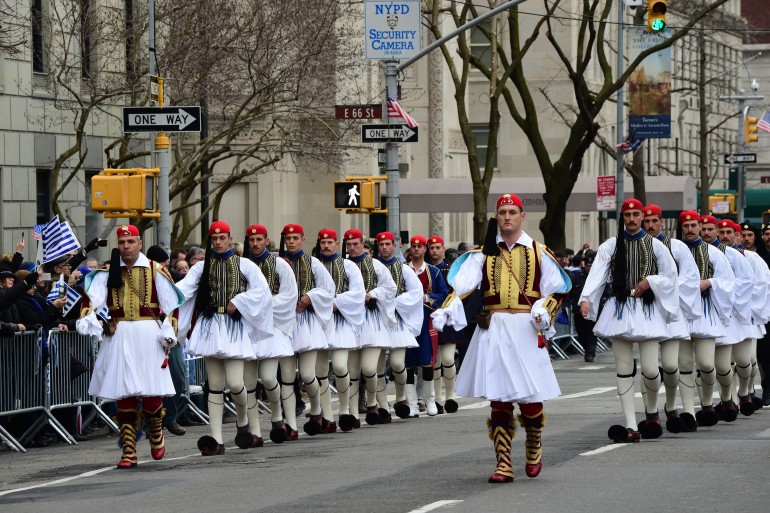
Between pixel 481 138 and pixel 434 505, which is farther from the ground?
pixel 481 138

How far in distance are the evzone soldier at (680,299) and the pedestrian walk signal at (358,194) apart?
32.4 feet

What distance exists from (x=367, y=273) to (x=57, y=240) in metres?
3.39

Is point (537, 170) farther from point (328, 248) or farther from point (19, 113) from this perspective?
point (328, 248)

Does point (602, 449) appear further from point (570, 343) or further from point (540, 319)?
point (570, 343)

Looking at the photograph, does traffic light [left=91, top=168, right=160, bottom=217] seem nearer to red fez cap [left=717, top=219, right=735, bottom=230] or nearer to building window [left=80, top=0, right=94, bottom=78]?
red fez cap [left=717, top=219, right=735, bottom=230]

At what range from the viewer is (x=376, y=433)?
18109 mm

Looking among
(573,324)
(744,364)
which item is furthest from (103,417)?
(573,324)

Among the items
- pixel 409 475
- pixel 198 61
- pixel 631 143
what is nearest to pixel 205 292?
pixel 409 475

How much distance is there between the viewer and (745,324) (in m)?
19.0

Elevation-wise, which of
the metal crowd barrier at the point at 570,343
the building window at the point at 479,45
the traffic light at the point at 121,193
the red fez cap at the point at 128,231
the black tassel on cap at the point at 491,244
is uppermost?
the building window at the point at 479,45

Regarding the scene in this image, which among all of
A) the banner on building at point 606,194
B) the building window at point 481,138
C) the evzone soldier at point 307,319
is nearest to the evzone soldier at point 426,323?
the evzone soldier at point 307,319

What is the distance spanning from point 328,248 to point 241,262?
7.55 ft

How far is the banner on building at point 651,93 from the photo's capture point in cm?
4034

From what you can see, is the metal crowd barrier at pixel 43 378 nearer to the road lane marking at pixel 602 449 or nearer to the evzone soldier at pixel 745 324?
the road lane marking at pixel 602 449
